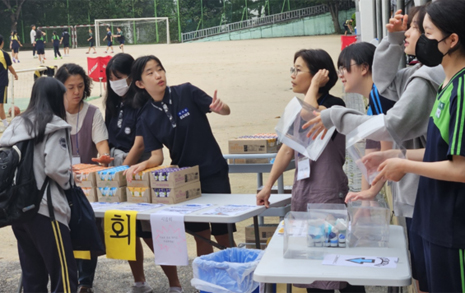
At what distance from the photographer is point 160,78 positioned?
439 cm

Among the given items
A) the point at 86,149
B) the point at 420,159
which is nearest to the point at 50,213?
the point at 86,149

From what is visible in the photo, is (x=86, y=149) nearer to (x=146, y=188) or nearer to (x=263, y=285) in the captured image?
(x=146, y=188)

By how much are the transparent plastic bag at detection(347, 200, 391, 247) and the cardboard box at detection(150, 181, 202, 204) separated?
5.03ft

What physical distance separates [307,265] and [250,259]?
79cm

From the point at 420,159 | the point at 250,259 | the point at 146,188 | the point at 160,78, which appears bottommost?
the point at 250,259

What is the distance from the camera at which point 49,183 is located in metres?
3.55

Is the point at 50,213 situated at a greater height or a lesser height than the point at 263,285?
greater

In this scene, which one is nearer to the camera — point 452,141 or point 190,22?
point 452,141

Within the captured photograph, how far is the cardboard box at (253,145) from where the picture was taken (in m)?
5.32

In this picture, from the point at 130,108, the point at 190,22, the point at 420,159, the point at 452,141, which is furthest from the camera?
the point at 190,22

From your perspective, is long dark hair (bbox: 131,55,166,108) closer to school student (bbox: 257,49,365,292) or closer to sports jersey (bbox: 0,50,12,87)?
school student (bbox: 257,49,365,292)

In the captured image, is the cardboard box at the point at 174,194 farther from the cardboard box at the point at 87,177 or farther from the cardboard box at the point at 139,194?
the cardboard box at the point at 87,177

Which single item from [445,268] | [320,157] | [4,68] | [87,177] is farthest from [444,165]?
[4,68]

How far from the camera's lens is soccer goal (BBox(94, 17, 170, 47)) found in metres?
45.2
